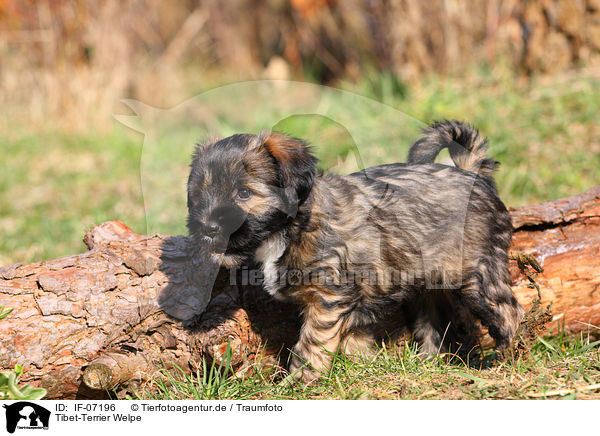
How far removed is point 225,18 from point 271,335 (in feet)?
31.6

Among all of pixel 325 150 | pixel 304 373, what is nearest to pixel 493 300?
pixel 304 373

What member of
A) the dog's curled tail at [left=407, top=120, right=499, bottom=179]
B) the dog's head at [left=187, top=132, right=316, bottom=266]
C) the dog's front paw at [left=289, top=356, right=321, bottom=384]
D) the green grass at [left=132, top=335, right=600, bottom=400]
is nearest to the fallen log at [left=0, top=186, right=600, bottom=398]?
the green grass at [left=132, top=335, right=600, bottom=400]

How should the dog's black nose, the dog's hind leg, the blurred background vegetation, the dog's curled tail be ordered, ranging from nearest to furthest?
the dog's black nose, the dog's hind leg, the dog's curled tail, the blurred background vegetation

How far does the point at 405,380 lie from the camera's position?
2.99 m

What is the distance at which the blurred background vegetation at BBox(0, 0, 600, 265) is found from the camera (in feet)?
19.5

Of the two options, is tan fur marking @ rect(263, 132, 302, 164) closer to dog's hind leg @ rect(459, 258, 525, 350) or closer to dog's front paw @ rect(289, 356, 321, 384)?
dog's front paw @ rect(289, 356, 321, 384)

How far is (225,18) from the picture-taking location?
38.8 feet

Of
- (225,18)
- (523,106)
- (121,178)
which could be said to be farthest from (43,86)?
(523,106)

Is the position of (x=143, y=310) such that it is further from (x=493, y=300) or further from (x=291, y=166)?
(x=493, y=300)

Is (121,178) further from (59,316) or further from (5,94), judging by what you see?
(59,316)
